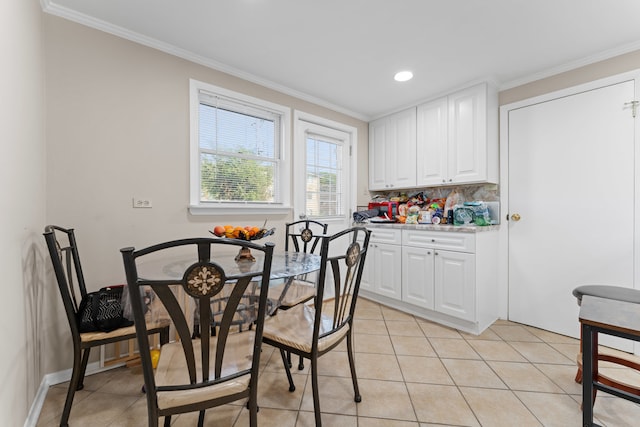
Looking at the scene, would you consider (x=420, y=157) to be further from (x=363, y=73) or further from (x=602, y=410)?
(x=602, y=410)

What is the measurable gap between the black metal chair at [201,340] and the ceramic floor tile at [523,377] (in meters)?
1.74

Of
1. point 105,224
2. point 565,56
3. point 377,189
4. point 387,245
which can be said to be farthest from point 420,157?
point 105,224

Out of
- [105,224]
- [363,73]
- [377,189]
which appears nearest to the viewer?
[105,224]

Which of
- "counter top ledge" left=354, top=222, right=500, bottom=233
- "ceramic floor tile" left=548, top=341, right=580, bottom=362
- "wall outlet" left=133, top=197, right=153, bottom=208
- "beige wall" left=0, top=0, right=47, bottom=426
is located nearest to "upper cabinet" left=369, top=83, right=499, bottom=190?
"counter top ledge" left=354, top=222, right=500, bottom=233

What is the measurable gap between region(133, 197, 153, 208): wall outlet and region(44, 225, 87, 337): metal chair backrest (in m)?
0.44

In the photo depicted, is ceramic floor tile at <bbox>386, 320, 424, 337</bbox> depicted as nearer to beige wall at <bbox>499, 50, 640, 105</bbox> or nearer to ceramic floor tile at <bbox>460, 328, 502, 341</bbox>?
ceramic floor tile at <bbox>460, 328, 502, 341</bbox>

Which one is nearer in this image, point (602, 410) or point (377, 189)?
point (602, 410)

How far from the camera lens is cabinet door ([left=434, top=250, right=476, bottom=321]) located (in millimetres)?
2533

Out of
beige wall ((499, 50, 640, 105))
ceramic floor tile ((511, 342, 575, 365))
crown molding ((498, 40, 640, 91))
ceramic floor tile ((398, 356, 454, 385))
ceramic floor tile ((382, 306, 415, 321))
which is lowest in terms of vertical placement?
ceramic floor tile ((382, 306, 415, 321))

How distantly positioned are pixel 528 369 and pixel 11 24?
11.6 feet

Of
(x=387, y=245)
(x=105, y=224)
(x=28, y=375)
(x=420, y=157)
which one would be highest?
(x=420, y=157)

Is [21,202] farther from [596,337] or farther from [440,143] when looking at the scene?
[440,143]

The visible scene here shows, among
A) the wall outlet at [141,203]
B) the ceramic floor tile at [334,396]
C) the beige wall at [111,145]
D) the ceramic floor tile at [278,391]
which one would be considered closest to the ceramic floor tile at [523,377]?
the ceramic floor tile at [334,396]

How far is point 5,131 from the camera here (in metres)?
1.12
